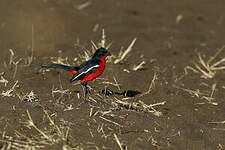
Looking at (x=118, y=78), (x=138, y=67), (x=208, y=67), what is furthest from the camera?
(x=208, y=67)

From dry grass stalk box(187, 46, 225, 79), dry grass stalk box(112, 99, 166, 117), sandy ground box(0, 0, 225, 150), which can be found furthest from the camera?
dry grass stalk box(187, 46, 225, 79)

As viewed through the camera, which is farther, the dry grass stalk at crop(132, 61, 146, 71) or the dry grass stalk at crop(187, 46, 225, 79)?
the dry grass stalk at crop(187, 46, 225, 79)

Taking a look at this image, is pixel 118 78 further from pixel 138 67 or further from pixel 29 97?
pixel 29 97

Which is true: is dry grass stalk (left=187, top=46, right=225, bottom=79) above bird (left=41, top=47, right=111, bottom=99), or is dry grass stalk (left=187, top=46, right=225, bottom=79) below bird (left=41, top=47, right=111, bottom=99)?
below

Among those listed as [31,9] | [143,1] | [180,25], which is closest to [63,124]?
[31,9]

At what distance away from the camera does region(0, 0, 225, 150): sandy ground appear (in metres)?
6.00

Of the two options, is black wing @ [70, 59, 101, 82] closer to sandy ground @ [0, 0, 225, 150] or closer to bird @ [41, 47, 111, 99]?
bird @ [41, 47, 111, 99]

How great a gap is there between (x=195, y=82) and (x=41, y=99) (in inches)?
106

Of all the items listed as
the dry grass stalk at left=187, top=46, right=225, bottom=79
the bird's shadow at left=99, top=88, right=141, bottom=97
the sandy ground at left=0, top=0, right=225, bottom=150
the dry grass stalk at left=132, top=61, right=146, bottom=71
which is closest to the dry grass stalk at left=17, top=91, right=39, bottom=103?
the sandy ground at left=0, top=0, right=225, bottom=150

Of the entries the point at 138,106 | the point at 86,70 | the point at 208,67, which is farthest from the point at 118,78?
the point at 208,67

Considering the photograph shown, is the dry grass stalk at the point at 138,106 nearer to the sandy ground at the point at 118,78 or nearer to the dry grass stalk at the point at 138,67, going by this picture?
the sandy ground at the point at 118,78

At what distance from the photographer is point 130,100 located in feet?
23.2

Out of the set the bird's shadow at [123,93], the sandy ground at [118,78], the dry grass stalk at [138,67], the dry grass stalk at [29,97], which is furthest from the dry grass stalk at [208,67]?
the dry grass stalk at [29,97]

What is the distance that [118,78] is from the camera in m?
7.79
